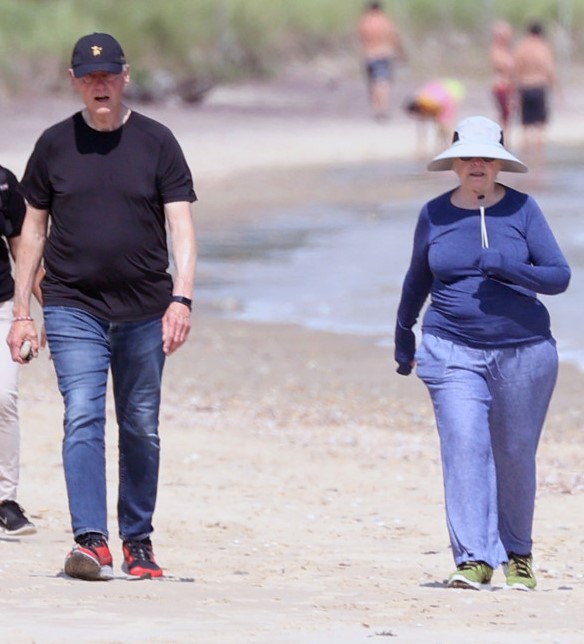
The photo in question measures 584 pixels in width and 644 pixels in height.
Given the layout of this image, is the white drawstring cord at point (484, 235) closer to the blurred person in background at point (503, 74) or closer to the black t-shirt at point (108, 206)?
the black t-shirt at point (108, 206)

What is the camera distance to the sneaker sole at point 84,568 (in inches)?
237

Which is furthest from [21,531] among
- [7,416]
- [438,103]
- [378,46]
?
[378,46]

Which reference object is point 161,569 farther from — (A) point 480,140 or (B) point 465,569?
(A) point 480,140

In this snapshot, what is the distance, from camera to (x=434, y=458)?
9.30m

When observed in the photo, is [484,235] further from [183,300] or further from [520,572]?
[520,572]

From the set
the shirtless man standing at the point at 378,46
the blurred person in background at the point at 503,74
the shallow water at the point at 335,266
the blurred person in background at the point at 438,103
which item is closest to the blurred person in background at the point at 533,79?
the blurred person in background at the point at 503,74

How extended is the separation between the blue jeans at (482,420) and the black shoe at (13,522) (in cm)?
A: 190

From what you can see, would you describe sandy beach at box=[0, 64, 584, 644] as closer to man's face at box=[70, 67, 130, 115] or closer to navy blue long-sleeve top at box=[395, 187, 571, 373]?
navy blue long-sleeve top at box=[395, 187, 571, 373]

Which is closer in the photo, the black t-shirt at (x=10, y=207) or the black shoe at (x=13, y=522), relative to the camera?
the black t-shirt at (x=10, y=207)

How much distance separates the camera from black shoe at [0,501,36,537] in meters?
7.23

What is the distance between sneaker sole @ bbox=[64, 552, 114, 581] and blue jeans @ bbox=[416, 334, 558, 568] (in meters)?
1.18

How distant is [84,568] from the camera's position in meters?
6.01

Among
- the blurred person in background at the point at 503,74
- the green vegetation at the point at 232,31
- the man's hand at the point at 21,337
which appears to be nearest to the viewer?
the man's hand at the point at 21,337

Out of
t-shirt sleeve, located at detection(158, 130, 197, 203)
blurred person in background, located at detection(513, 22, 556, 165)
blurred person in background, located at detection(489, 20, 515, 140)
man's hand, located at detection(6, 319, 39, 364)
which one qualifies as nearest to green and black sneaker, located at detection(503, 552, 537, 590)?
t-shirt sleeve, located at detection(158, 130, 197, 203)
